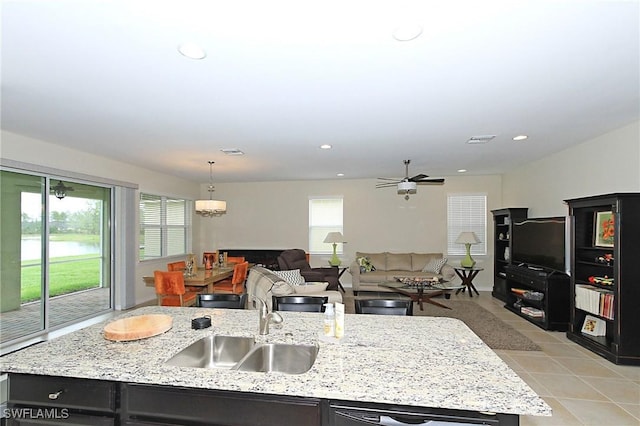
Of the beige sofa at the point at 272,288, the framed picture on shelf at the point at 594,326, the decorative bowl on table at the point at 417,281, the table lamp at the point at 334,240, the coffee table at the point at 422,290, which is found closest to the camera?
the framed picture on shelf at the point at 594,326

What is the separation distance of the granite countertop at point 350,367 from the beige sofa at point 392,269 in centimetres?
497

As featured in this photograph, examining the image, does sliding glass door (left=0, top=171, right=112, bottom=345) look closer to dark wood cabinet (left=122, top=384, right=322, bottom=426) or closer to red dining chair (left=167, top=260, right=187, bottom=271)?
red dining chair (left=167, top=260, right=187, bottom=271)

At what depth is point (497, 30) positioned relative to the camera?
1965 millimetres

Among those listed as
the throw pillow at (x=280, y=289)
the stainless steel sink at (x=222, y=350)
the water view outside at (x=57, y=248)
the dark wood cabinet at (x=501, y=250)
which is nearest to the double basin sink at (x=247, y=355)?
the stainless steel sink at (x=222, y=350)

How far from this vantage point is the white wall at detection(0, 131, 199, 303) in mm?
4211

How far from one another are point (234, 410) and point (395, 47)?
223 cm

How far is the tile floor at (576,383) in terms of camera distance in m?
2.63

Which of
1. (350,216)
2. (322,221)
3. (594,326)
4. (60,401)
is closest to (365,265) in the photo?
(350,216)

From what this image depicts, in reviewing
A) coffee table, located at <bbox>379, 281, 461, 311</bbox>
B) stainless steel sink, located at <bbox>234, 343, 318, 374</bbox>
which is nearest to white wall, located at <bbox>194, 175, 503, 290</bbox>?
coffee table, located at <bbox>379, 281, 461, 311</bbox>

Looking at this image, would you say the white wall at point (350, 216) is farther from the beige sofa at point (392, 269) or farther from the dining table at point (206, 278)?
the dining table at point (206, 278)

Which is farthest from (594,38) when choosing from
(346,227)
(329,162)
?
(346,227)

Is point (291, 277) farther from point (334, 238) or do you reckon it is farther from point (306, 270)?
point (334, 238)

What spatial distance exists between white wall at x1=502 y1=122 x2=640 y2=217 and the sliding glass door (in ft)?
24.7

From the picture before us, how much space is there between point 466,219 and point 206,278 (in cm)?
597
